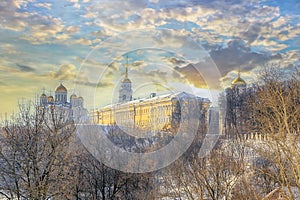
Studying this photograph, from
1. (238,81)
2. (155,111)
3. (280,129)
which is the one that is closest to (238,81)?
(238,81)

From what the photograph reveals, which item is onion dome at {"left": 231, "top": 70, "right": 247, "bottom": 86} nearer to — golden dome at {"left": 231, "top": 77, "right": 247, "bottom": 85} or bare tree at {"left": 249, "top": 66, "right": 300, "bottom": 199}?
golden dome at {"left": 231, "top": 77, "right": 247, "bottom": 85}

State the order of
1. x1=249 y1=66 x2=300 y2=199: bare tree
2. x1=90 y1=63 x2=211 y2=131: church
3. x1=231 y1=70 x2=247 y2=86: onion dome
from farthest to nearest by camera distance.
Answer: x1=231 y1=70 x2=247 y2=86: onion dome < x1=90 y1=63 x2=211 y2=131: church < x1=249 y1=66 x2=300 y2=199: bare tree

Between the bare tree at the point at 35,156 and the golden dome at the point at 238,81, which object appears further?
the golden dome at the point at 238,81

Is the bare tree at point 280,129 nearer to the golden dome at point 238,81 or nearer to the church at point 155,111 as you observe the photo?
the church at point 155,111

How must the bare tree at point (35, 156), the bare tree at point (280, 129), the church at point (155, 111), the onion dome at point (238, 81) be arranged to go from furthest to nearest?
the onion dome at point (238, 81)
the church at point (155, 111)
the bare tree at point (35, 156)
the bare tree at point (280, 129)

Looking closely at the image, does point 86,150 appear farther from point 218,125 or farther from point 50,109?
point 218,125

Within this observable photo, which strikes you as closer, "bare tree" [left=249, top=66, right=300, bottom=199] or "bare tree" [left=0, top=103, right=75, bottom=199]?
"bare tree" [left=249, top=66, right=300, bottom=199]

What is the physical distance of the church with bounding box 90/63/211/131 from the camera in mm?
36125

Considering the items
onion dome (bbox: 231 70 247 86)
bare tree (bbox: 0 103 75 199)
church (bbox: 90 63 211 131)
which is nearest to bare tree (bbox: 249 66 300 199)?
bare tree (bbox: 0 103 75 199)

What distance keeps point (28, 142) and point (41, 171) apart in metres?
1.12

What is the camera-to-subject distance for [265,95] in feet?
41.2

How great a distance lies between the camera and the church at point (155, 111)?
3612cm

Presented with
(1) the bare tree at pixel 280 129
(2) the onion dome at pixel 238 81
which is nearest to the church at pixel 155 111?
(2) the onion dome at pixel 238 81

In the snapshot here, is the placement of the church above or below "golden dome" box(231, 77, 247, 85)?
below
